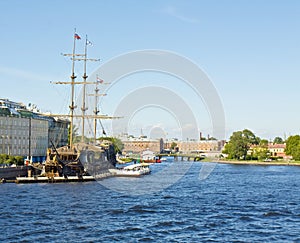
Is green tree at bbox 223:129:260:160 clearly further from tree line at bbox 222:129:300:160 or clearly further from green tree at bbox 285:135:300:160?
green tree at bbox 285:135:300:160

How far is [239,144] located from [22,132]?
93.0 metres

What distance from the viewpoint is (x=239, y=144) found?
17775 cm

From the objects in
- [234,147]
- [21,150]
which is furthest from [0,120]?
[234,147]

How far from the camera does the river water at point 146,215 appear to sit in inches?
1320

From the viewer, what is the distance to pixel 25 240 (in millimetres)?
31656

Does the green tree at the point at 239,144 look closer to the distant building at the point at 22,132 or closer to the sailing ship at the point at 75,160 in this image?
the distant building at the point at 22,132

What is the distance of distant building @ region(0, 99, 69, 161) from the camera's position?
99.5 m

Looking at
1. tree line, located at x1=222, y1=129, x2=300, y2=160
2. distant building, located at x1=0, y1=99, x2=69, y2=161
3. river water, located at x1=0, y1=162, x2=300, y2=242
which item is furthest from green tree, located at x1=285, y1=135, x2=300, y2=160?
river water, located at x1=0, y1=162, x2=300, y2=242

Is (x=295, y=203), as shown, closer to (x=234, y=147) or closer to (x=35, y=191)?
(x=35, y=191)

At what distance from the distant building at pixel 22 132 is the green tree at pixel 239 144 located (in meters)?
75.7

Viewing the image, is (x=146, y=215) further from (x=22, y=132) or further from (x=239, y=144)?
(x=239, y=144)

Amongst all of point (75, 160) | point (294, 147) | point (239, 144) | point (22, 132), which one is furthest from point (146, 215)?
point (239, 144)

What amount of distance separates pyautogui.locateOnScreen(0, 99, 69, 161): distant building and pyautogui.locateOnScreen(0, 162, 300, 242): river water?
130 feet

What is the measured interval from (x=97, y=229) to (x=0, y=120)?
Result: 68.6 m
